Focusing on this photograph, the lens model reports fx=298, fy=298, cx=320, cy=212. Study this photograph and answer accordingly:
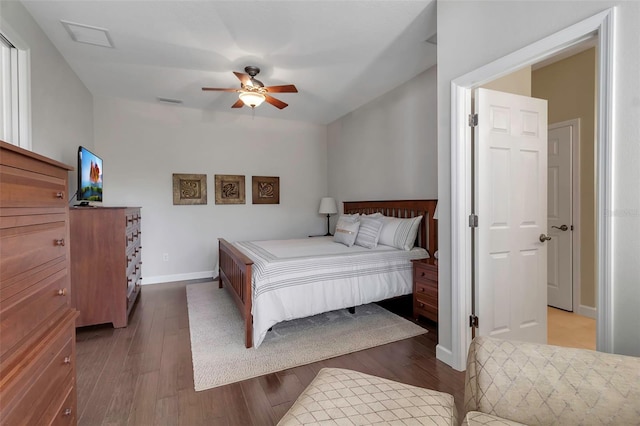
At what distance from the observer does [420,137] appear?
146 inches

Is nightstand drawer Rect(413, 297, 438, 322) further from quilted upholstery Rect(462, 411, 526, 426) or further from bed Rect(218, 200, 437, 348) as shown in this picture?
quilted upholstery Rect(462, 411, 526, 426)

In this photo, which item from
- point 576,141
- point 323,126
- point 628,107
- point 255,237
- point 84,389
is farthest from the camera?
point 323,126

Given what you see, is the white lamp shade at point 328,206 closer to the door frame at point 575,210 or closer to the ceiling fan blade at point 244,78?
the ceiling fan blade at point 244,78

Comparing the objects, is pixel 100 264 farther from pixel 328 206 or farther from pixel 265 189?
pixel 328 206

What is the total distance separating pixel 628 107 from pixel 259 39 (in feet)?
8.86

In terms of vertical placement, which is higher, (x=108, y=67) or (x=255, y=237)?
(x=108, y=67)

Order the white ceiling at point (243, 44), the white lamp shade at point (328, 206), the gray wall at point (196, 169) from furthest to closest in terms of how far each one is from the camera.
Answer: the white lamp shade at point (328, 206), the gray wall at point (196, 169), the white ceiling at point (243, 44)

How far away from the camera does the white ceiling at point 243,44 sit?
2.37 meters

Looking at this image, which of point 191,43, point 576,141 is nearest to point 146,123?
point 191,43

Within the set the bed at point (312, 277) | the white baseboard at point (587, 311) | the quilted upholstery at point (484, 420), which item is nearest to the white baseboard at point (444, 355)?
the bed at point (312, 277)

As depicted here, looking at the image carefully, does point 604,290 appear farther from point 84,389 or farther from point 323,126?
point 323,126

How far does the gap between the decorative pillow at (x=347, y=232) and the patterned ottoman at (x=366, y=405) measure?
8.23ft

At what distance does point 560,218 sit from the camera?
3482mm

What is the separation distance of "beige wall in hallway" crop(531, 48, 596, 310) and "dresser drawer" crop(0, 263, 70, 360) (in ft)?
14.7
